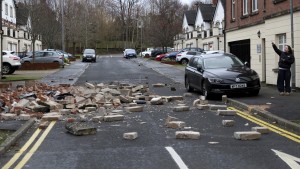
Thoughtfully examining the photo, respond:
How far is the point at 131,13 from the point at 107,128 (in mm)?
99985

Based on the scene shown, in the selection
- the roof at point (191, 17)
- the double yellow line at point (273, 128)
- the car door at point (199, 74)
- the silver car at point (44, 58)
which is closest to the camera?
the double yellow line at point (273, 128)

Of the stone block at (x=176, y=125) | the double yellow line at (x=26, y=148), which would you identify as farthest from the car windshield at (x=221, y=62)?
the double yellow line at (x=26, y=148)

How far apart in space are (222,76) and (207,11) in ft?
168

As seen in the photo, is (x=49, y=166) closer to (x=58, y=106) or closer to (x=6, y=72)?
(x=58, y=106)

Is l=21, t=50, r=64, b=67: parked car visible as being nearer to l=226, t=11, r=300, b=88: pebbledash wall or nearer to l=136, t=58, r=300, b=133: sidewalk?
l=226, t=11, r=300, b=88: pebbledash wall

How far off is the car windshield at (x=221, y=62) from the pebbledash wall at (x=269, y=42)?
8.10 feet

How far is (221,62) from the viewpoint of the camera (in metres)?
17.4

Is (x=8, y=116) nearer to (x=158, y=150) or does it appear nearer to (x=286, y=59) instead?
(x=158, y=150)

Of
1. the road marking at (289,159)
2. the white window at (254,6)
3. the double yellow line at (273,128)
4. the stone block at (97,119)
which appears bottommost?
the road marking at (289,159)

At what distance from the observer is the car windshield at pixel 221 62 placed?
17172 mm

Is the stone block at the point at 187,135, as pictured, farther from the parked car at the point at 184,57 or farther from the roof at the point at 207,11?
the roof at the point at 207,11

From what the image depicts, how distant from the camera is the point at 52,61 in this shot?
40.8 m

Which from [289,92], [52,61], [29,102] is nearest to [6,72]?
[52,61]

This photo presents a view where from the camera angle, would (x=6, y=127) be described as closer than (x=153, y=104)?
Yes
